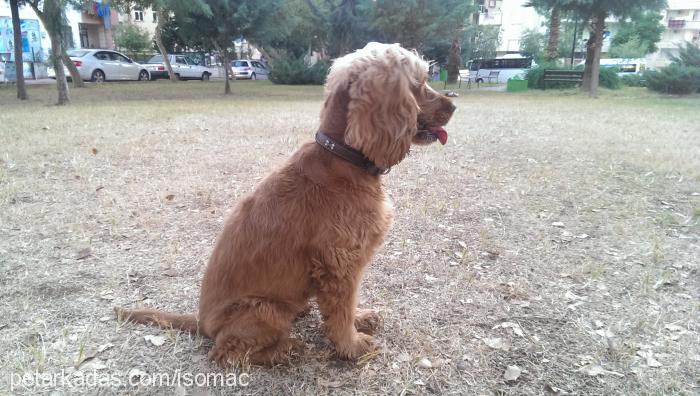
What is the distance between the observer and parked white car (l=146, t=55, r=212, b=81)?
32075mm

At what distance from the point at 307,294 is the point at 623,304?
8.28 feet

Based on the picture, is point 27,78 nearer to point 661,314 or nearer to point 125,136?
point 125,136

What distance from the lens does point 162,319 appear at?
282cm

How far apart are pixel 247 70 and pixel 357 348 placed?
38.5 m

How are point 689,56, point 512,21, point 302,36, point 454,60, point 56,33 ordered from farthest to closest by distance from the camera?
point 512,21 < point 302,36 < point 454,60 < point 689,56 < point 56,33

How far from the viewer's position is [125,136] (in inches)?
356

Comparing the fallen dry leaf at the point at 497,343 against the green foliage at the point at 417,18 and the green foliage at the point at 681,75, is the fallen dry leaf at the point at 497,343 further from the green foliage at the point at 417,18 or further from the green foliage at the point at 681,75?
the green foliage at the point at 681,75

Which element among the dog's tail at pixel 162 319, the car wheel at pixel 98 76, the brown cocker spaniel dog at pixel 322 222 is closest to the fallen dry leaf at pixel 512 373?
the brown cocker spaniel dog at pixel 322 222

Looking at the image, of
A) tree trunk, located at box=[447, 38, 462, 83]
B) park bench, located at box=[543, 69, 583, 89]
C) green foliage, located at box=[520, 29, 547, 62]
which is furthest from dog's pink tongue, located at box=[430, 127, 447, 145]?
green foliage, located at box=[520, 29, 547, 62]

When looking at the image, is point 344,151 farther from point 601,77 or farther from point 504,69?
point 504,69

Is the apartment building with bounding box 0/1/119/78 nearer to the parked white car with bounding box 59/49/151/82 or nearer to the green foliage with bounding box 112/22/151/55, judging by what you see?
the green foliage with bounding box 112/22/151/55

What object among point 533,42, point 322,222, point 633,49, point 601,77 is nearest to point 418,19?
point 601,77

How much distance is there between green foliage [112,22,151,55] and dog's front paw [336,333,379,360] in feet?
154

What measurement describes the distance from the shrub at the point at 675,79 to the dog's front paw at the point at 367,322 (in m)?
24.6
